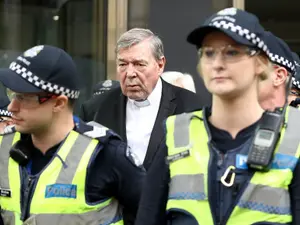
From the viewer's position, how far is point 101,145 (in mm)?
3396

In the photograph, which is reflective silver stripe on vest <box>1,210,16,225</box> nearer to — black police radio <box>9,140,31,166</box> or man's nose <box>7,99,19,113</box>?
black police radio <box>9,140,31,166</box>

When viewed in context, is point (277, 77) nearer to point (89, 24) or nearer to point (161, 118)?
point (161, 118)

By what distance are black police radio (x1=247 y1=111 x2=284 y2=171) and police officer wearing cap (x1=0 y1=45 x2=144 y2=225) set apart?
86cm

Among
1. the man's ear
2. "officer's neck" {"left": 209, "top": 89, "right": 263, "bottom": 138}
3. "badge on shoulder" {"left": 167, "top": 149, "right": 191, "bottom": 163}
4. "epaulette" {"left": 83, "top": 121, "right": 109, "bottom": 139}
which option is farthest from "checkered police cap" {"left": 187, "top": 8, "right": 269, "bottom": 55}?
"epaulette" {"left": 83, "top": 121, "right": 109, "bottom": 139}

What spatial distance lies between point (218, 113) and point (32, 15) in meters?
7.28

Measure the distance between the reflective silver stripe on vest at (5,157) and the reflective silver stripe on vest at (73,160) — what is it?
29 centimetres

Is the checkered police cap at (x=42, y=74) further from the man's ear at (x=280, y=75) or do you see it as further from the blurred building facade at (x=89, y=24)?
the blurred building facade at (x=89, y=24)

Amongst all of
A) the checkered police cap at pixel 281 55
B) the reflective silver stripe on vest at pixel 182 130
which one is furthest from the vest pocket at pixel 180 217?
the checkered police cap at pixel 281 55

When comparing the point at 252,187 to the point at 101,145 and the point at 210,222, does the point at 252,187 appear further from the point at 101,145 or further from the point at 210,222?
the point at 101,145

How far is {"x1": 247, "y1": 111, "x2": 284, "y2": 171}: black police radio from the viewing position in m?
2.69

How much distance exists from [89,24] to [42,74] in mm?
A: 6641

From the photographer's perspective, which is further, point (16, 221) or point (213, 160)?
point (16, 221)

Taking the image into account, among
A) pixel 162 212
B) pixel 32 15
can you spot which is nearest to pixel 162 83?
pixel 162 212

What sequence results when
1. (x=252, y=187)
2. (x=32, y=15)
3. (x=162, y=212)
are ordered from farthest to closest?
(x=32, y=15) < (x=162, y=212) < (x=252, y=187)
